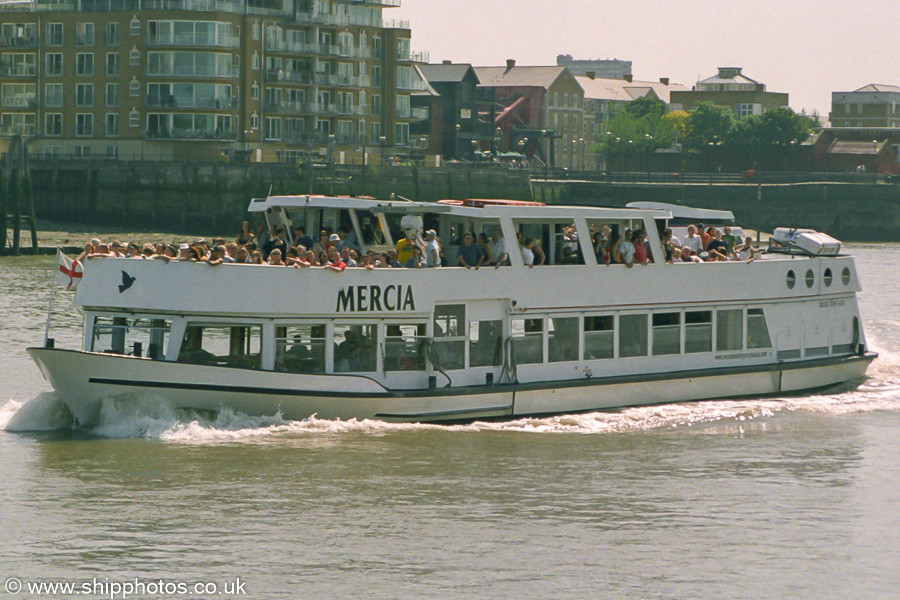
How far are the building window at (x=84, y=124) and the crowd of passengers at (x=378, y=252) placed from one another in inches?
2324

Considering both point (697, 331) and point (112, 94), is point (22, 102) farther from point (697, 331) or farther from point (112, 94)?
point (697, 331)

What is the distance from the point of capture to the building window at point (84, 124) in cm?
7656

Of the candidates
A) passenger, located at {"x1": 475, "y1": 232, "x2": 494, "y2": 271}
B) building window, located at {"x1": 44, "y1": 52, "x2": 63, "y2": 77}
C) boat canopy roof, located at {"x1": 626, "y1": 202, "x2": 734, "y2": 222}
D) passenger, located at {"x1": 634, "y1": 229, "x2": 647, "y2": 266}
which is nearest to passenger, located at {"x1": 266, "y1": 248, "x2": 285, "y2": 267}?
passenger, located at {"x1": 475, "y1": 232, "x2": 494, "y2": 271}

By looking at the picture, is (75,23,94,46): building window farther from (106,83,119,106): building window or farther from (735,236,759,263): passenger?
(735,236,759,263): passenger

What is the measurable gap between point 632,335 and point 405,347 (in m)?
4.44

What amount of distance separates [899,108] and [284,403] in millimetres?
135545

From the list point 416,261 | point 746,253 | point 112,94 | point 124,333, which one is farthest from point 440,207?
point 112,94

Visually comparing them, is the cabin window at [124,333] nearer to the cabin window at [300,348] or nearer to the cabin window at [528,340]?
the cabin window at [300,348]

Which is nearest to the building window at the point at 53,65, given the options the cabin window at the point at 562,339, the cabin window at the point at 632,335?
the cabin window at the point at 632,335

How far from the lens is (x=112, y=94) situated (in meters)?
76.2

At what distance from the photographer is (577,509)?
626 inches

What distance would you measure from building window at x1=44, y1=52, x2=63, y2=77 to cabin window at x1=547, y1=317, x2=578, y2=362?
207ft

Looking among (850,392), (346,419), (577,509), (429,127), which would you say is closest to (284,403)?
(346,419)

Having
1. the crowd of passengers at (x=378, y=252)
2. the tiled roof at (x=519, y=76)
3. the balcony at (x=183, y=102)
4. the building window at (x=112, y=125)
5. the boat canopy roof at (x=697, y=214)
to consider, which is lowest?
the crowd of passengers at (x=378, y=252)
